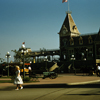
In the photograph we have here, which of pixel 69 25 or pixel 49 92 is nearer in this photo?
pixel 49 92

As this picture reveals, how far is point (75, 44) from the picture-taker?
69438 millimetres

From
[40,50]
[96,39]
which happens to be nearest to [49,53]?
[40,50]

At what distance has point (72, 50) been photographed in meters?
69.3

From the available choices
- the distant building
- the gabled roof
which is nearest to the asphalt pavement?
the distant building

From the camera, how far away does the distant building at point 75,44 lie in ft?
212

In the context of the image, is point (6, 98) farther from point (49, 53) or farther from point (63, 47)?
point (49, 53)

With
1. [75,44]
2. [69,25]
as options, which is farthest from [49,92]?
[69,25]

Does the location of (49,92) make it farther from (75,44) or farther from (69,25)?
(69,25)

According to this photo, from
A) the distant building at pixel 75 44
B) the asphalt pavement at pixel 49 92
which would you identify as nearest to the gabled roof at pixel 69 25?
the distant building at pixel 75 44

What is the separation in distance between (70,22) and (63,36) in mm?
4674

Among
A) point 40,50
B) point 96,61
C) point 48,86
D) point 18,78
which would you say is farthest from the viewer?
point 40,50

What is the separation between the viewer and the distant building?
64625mm

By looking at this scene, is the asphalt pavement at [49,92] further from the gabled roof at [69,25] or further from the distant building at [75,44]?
the gabled roof at [69,25]

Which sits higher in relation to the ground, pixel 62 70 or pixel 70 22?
pixel 70 22
